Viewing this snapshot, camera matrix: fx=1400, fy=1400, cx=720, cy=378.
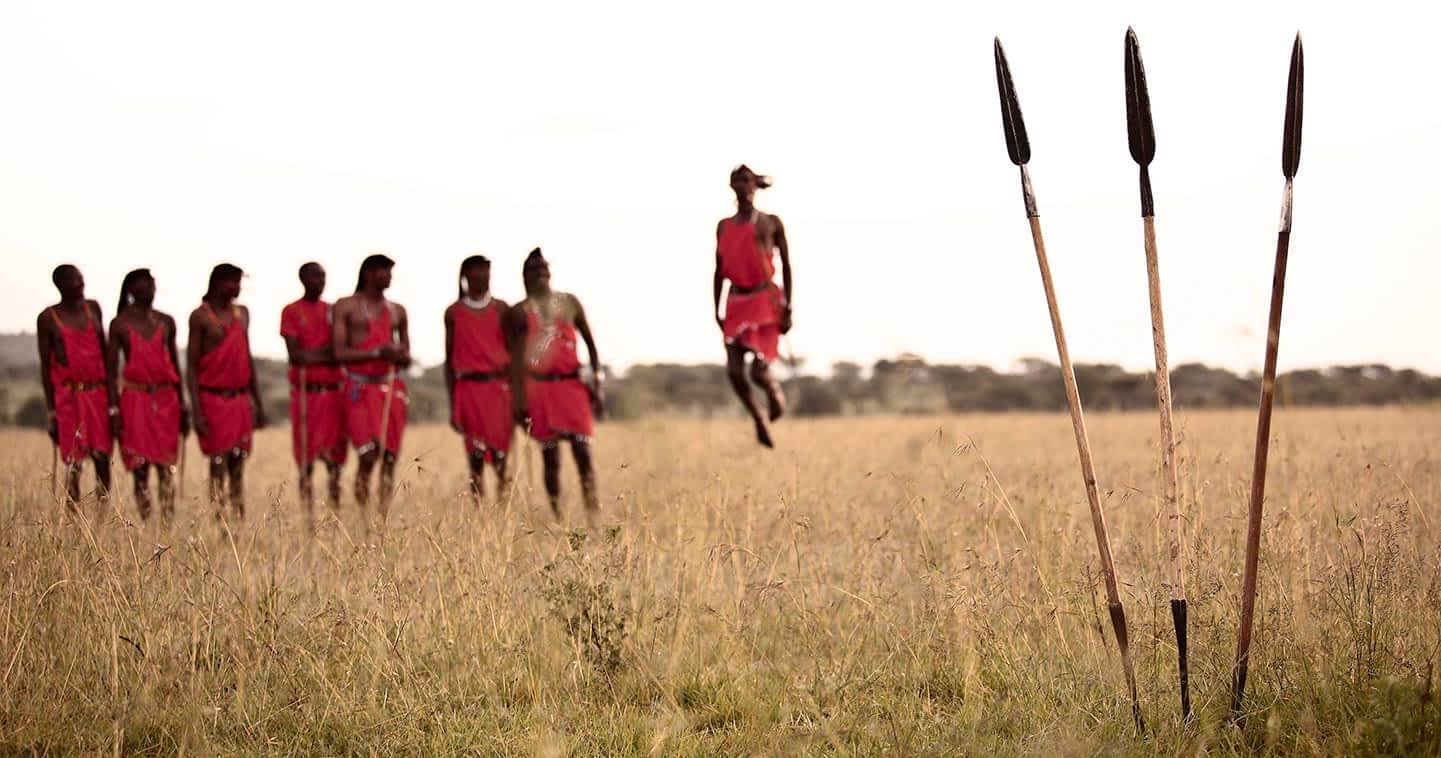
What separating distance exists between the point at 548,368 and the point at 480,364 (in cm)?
49

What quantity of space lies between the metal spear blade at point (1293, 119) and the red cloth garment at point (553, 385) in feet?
20.4

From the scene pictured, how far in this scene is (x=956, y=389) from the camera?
47.5 meters

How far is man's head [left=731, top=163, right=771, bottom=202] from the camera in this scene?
→ 10656 mm

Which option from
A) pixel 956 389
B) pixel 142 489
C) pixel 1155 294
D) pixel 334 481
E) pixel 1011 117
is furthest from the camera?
pixel 956 389

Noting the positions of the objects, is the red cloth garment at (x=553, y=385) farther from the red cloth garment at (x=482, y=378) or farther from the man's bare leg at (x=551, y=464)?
the red cloth garment at (x=482, y=378)

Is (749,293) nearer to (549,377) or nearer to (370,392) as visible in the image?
(549,377)

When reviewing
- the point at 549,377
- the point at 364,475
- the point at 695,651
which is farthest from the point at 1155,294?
the point at 364,475

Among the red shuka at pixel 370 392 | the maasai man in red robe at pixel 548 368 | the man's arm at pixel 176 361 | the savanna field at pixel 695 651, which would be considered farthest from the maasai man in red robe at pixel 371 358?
the savanna field at pixel 695 651

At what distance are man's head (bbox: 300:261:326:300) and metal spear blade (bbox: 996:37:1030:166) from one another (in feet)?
22.2

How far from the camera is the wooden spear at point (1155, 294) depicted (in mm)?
4406

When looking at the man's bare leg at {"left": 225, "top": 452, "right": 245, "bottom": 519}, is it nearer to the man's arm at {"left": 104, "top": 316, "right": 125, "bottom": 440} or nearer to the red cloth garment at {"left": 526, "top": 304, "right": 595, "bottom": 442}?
the man's arm at {"left": 104, "top": 316, "right": 125, "bottom": 440}

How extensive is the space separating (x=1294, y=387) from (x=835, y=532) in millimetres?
39688

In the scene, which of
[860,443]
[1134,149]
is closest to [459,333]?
→ [1134,149]

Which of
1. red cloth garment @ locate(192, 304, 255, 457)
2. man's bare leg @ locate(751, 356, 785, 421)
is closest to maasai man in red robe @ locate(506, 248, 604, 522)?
man's bare leg @ locate(751, 356, 785, 421)
